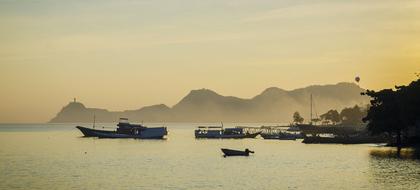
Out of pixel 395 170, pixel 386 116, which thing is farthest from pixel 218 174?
pixel 386 116

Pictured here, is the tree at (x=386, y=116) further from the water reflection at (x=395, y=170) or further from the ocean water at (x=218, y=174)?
the ocean water at (x=218, y=174)

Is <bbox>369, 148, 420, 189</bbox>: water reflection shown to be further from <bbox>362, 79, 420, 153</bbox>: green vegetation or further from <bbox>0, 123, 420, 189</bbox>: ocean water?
<bbox>362, 79, 420, 153</bbox>: green vegetation

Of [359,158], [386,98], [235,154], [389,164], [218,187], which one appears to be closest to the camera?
[218,187]

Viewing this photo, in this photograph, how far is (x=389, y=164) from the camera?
87562 millimetres

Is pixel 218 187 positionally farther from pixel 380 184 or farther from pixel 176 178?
pixel 380 184

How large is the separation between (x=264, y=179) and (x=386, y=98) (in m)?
58.5

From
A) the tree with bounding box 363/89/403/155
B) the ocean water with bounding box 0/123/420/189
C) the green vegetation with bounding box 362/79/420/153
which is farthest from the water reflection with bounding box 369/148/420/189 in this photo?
the tree with bounding box 363/89/403/155

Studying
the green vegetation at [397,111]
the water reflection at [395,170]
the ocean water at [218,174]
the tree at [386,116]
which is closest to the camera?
the water reflection at [395,170]

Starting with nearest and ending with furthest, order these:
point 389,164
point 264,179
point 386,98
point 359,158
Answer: point 264,179, point 389,164, point 359,158, point 386,98

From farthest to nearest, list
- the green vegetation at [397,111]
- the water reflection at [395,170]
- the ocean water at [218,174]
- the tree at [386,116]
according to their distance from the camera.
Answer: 1. the tree at [386,116]
2. the green vegetation at [397,111]
3. the ocean water at [218,174]
4. the water reflection at [395,170]

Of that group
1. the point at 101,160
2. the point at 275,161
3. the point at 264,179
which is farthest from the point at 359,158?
the point at 101,160

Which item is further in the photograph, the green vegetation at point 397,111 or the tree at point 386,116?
the tree at point 386,116

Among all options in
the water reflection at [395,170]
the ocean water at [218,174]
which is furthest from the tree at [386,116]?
the ocean water at [218,174]

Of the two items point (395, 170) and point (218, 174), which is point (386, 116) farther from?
point (218, 174)
